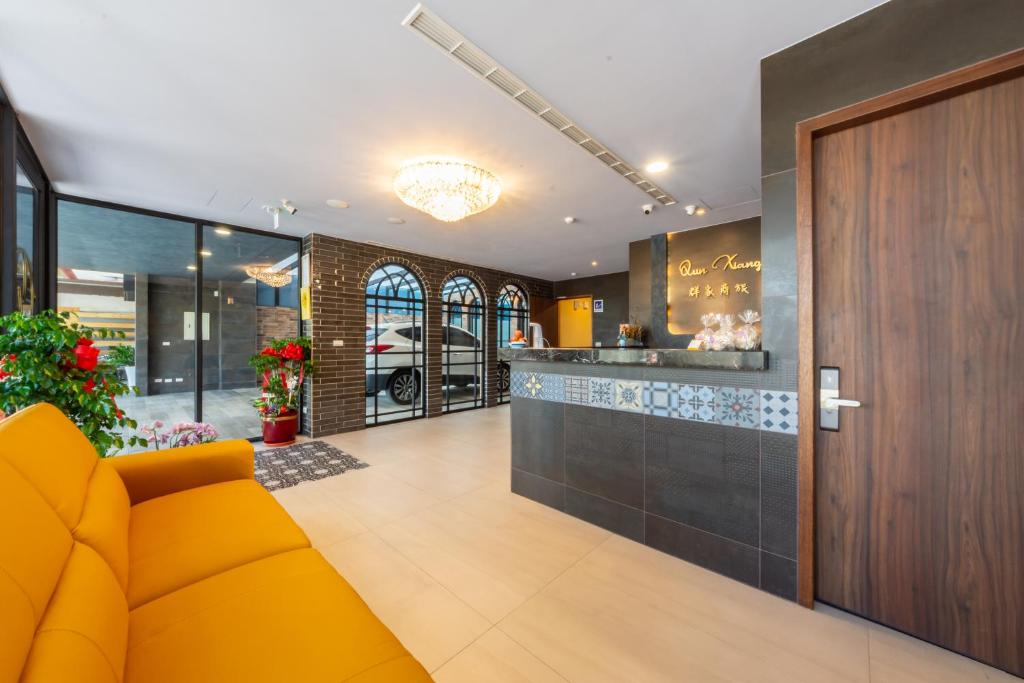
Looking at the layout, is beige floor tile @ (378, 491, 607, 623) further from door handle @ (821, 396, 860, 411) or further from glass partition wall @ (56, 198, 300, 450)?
glass partition wall @ (56, 198, 300, 450)

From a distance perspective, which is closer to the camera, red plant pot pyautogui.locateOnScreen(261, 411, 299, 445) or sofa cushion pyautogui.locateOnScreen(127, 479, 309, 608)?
sofa cushion pyautogui.locateOnScreen(127, 479, 309, 608)

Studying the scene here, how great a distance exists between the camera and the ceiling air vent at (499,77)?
1.71 metres

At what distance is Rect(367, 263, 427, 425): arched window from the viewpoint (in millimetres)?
5688

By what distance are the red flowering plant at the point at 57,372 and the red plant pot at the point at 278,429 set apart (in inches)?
104

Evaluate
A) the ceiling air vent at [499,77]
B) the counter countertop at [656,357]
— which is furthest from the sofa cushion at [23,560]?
the counter countertop at [656,357]

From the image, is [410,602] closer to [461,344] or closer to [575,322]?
[461,344]

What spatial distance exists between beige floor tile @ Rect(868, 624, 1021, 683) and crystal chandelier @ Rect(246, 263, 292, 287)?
6.12 metres

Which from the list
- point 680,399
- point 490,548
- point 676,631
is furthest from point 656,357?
point 490,548

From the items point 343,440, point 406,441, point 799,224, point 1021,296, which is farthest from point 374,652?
point 343,440

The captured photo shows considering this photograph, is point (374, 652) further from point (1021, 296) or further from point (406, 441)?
point (406, 441)

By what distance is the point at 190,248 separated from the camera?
174 inches

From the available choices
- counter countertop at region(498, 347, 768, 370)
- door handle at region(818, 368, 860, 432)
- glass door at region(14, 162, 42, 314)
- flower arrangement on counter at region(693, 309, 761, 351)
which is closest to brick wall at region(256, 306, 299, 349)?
glass door at region(14, 162, 42, 314)

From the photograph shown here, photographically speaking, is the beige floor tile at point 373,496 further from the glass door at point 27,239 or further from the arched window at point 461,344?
the arched window at point 461,344

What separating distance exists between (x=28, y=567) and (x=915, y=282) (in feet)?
9.39
